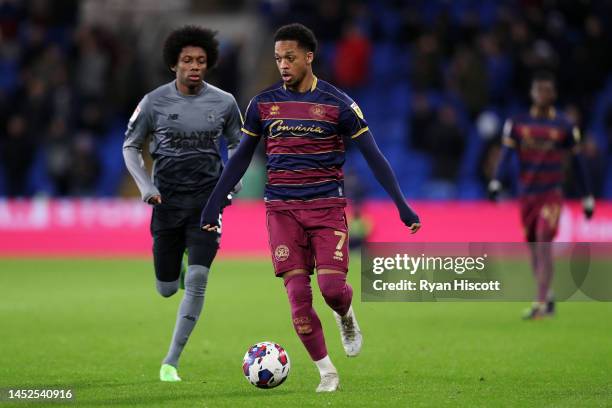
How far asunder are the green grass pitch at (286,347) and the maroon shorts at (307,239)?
0.94 metres

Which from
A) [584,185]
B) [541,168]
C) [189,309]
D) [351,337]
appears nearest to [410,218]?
[351,337]

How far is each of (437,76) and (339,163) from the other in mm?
17459

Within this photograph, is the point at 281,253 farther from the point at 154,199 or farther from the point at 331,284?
the point at 154,199

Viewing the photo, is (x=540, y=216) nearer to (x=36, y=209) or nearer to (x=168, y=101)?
(x=168, y=101)

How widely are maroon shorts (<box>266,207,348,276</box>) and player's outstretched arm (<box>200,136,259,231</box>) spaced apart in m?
0.41

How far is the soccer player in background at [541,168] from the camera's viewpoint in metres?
14.5

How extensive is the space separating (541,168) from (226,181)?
6.58 metres

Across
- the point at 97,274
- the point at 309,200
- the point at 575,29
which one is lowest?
the point at 97,274

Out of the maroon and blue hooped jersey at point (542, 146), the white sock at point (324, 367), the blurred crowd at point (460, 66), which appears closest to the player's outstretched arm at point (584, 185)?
the maroon and blue hooped jersey at point (542, 146)

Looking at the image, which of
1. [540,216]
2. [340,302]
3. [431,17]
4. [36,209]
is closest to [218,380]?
[340,302]

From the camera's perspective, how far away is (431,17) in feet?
92.2

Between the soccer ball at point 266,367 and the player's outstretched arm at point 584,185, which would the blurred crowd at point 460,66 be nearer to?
the player's outstretched arm at point 584,185

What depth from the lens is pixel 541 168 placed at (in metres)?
14.6

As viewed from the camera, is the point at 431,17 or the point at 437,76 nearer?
the point at 437,76
